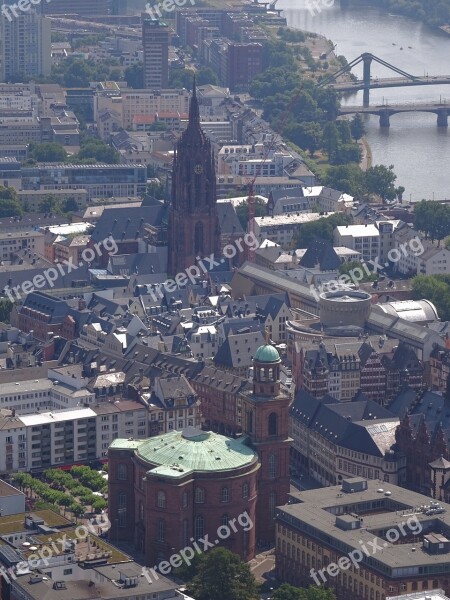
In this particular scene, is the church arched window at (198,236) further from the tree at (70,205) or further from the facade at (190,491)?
the facade at (190,491)

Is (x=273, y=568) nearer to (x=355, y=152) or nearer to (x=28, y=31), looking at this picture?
(x=355, y=152)

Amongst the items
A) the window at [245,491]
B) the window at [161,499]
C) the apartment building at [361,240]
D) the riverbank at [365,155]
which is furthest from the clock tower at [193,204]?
the window at [161,499]

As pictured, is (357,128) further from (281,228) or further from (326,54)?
(281,228)

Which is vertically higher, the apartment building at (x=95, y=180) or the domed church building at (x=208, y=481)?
the apartment building at (x=95, y=180)

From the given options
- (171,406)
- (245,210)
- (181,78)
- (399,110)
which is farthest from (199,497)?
(181,78)

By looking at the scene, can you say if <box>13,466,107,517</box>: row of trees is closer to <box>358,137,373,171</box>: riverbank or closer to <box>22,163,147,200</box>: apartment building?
<box>22,163,147,200</box>: apartment building
